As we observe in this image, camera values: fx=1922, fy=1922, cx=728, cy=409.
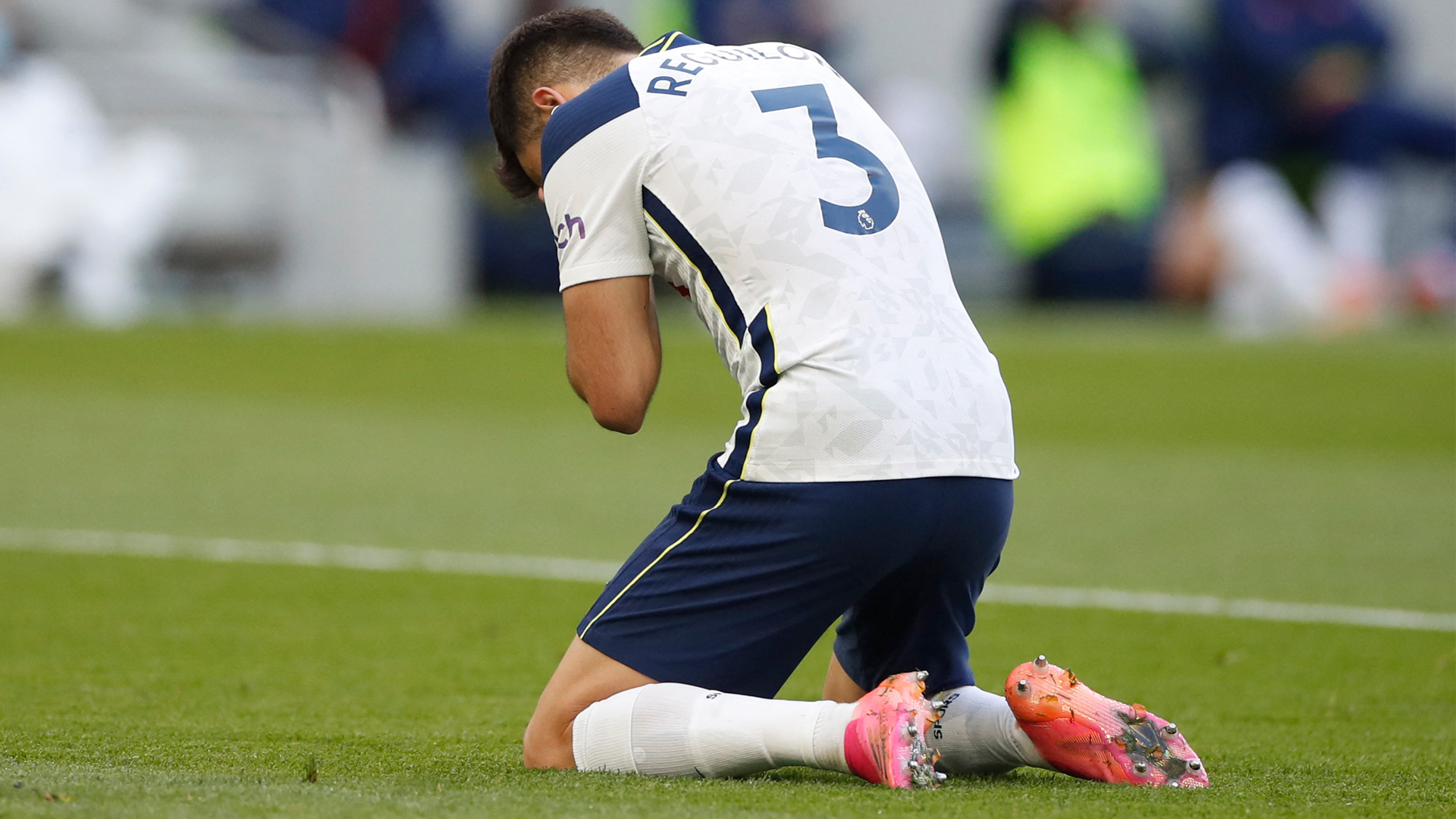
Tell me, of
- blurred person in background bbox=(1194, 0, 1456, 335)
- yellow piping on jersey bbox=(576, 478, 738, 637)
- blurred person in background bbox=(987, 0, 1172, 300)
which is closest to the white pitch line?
yellow piping on jersey bbox=(576, 478, 738, 637)

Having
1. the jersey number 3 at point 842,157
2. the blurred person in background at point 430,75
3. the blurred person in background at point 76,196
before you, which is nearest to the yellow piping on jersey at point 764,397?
the jersey number 3 at point 842,157

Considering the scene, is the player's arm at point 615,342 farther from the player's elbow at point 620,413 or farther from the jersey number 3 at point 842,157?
the jersey number 3 at point 842,157

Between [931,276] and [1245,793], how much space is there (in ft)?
2.71

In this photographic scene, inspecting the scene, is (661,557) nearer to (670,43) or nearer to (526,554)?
(670,43)

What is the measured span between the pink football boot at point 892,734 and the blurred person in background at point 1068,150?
10461 millimetres

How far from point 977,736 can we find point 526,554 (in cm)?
285

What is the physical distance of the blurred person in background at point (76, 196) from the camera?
1173cm

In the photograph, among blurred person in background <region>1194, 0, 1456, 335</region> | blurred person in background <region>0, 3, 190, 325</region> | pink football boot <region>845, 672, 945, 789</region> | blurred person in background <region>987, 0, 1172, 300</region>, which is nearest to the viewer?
pink football boot <region>845, 672, 945, 789</region>

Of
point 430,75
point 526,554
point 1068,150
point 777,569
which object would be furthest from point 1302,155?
point 777,569

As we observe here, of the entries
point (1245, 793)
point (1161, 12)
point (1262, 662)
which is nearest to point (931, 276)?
point (1245, 793)

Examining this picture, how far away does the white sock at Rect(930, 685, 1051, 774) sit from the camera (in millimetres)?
2766

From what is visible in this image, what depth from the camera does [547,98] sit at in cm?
291

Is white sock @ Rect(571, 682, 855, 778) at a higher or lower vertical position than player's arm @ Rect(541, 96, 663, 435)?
lower

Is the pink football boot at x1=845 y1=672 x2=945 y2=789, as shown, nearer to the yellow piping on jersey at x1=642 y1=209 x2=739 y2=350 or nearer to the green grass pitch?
the green grass pitch
